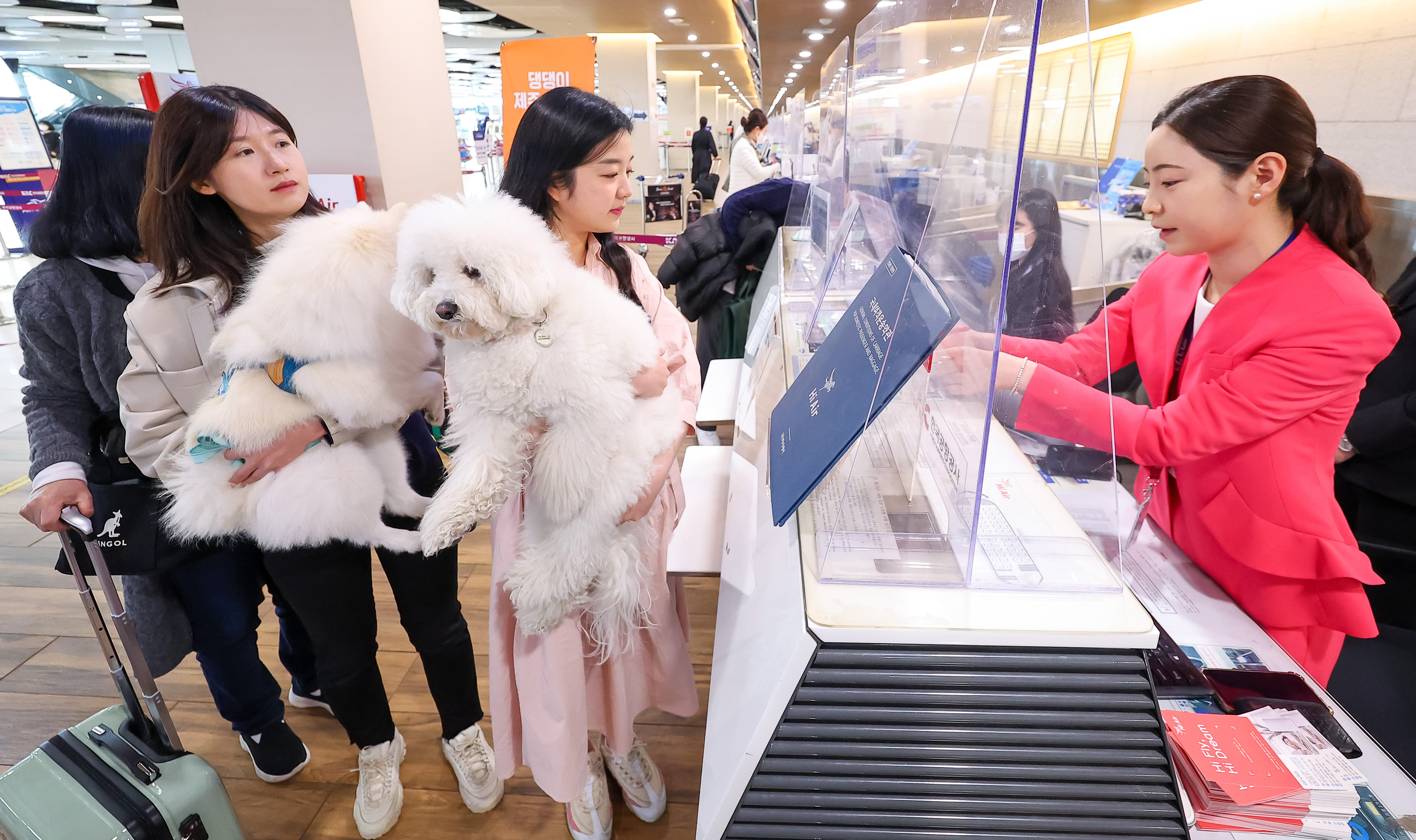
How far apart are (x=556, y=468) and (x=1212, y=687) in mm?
1069

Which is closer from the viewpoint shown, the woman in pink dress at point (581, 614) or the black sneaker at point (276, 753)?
the woman in pink dress at point (581, 614)

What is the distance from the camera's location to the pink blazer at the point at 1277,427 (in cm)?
111

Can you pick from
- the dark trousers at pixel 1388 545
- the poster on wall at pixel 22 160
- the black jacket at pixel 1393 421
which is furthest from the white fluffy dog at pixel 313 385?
the poster on wall at pixel 22 160

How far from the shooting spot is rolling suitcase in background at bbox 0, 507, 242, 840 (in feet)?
4.07

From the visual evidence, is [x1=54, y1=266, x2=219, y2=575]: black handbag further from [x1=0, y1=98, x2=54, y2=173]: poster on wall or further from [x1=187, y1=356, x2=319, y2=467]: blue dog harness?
[x1=0, y1=98, x2=54, y2=173]: poster on wall

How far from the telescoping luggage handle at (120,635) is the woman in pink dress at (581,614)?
0.70m

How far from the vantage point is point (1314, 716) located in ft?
3.07

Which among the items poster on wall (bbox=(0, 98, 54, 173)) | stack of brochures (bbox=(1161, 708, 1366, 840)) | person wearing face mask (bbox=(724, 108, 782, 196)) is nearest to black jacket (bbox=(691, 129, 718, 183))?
person wearing face mask (bbox=(724, 108, 782, 196))

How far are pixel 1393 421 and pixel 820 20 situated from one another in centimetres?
931

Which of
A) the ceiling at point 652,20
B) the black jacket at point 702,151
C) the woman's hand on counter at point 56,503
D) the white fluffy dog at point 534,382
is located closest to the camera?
the white fluffy dog at point 534,382

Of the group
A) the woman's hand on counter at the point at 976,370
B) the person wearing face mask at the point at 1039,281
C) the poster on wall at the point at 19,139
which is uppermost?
the poster on wall at the point at 19,139

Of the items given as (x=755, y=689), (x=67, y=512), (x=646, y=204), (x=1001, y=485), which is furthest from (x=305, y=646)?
(x=646, y=204)

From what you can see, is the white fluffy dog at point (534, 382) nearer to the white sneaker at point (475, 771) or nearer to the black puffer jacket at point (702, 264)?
the white sneaker at point (475, 771)

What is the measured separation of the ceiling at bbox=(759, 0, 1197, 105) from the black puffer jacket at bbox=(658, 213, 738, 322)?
901 millimetres
